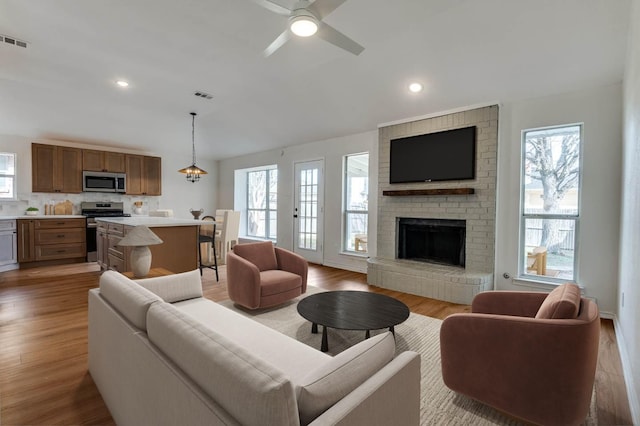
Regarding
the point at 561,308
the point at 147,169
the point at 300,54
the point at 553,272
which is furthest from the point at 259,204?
the point at 561,308

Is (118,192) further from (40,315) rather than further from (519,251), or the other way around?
(519,251)

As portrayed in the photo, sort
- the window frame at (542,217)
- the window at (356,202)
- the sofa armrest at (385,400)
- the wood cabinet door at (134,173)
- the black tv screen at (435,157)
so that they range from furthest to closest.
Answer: the wood cabinet door at (134,173) → the window at (356,202) → the black tv screen at (435,157) → the window frame at (542,217) → the sofa armrest at (385,400)

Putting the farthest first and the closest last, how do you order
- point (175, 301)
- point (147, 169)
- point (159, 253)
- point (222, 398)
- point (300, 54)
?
point (147, 169)
point (159, 253)
point (300, 54)
point (175, 301)
point (222, 398)

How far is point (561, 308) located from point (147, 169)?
8.01 m

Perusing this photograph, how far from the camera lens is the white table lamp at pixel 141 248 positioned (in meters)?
2.57

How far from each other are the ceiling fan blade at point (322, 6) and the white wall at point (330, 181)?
129 inches

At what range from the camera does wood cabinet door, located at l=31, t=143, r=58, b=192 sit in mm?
5840

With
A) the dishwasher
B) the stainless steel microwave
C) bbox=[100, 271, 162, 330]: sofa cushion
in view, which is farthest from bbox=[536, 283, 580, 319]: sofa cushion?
the stainless steel microwave

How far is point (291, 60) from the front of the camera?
376 centimetres

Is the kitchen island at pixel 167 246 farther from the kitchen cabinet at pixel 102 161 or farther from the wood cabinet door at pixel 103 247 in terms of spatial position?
the kitchen cabinet at pixel 102 161

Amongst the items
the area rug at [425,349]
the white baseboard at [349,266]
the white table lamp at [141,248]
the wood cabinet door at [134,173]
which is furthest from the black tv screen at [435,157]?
the wood cabinet door at [134,173]

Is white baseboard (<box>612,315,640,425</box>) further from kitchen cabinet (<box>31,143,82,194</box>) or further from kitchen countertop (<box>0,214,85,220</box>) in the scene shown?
kitchen cabinet (<box>31,143,82,194</box>)

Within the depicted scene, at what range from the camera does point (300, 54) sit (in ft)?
11.9

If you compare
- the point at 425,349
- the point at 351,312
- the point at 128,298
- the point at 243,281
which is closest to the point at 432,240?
the point at 425,349
